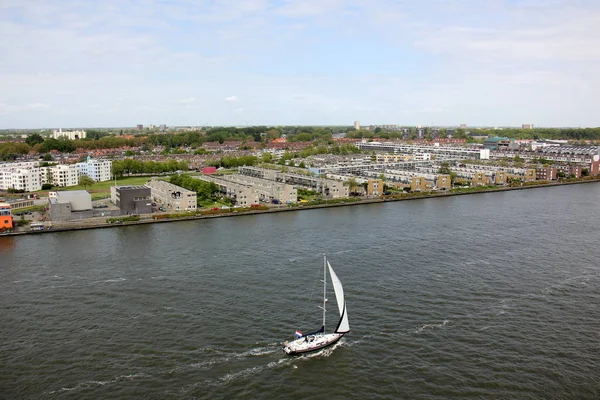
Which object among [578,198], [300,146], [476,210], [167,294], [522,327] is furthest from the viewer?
[300,146]

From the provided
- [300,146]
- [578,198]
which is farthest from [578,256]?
[300,146]

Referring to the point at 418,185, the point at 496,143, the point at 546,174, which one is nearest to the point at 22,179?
the point at 418,185

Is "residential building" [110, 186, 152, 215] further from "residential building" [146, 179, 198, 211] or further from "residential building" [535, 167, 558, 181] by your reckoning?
"residential building" [535, 167, 558, 181]

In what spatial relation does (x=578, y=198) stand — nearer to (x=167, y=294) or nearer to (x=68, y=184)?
(x=167, y=294)

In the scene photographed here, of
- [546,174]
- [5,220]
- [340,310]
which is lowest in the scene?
[340,310]

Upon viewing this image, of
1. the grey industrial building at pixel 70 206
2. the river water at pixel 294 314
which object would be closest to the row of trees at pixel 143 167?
the grey industrial building at pixel 70 206

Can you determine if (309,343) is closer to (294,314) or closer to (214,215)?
(294,314)
